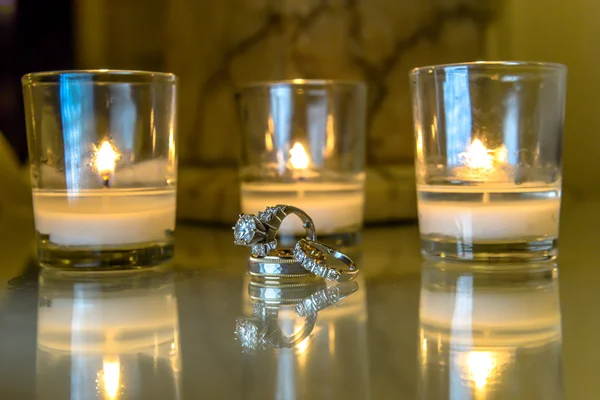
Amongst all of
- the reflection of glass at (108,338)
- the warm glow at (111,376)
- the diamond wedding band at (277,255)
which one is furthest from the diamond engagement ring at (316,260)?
the warm glow at (111,376)

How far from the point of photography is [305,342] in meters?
0.43

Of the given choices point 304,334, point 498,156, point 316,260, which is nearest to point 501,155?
point 498,156

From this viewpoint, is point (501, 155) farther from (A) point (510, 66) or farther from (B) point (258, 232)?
(B) point (258, 232)

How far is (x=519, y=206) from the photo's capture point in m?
0.66

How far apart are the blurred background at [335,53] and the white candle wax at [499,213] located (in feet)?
1.28

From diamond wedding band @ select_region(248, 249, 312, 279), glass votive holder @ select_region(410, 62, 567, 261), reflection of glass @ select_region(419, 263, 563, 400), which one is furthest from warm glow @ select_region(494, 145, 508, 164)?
diamond wedding band @ select_region(248, 249, 312, 279)

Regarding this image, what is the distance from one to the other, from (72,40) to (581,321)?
1.18 metres

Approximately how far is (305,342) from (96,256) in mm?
317

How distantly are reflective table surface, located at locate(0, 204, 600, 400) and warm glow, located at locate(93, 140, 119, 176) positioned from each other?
0.10m

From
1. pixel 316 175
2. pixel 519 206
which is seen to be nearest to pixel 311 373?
pixel 519 206

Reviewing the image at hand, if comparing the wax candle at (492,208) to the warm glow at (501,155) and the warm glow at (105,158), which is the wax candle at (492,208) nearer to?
the warm glow at (501,155)

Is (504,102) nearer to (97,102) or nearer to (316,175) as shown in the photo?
(316,175)

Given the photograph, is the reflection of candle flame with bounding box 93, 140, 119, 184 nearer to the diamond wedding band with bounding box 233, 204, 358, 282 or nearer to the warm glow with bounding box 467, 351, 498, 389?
the diamond wedding band with bounding box 233, 204, 358, 282

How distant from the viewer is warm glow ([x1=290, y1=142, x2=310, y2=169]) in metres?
0.86
